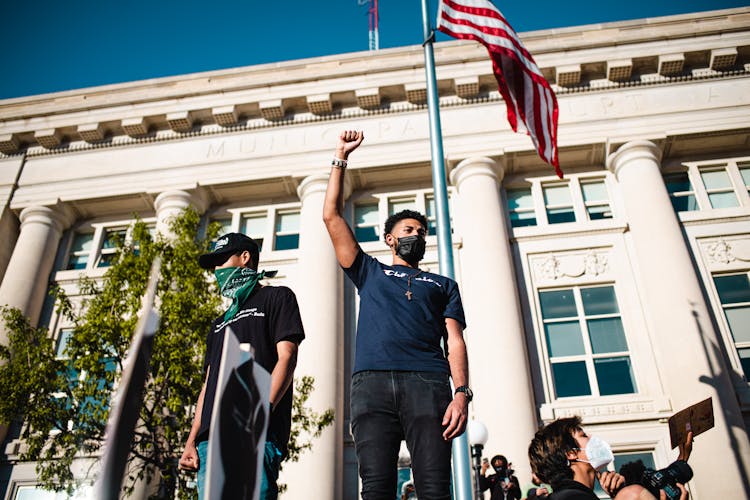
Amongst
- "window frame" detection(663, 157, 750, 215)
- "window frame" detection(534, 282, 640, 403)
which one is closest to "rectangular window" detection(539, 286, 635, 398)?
"window frame" detection(534, 282, 640, 403)

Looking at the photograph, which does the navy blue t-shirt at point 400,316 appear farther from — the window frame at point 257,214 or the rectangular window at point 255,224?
the rectangular window at point 255,224

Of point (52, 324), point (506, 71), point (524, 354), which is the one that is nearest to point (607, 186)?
point (524, 354)

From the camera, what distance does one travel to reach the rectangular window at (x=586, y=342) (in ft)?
44.7

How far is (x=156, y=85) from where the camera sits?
19109 millimetres

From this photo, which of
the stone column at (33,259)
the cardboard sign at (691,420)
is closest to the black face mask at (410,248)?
the cardboard sign at (691,420)

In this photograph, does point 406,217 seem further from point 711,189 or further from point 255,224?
point 711,189

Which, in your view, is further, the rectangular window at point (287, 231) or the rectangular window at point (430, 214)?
the rectangular window at point (287, 231)

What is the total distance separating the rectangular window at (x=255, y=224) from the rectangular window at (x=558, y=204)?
29.1 ft

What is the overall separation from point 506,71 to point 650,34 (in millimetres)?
9922

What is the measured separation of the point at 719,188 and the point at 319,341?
489 inches

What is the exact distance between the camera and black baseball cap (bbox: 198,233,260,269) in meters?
3.55

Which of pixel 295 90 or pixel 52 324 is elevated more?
pixel 295 90

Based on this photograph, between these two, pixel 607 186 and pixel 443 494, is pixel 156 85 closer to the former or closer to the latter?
pixel 607 186

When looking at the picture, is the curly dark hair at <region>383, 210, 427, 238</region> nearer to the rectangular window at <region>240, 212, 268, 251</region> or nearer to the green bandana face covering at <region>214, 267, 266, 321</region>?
the green bandana face covering at <region>214, 267, 266, 321</region>
